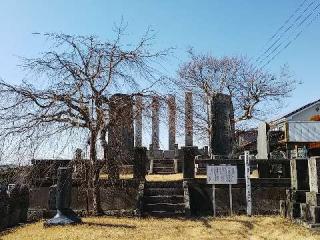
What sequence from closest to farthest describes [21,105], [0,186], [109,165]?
[0,186], [21,105], [109,165]

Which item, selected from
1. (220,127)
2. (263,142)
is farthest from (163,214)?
(263,142)

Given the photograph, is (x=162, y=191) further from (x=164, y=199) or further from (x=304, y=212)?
(x=304, y=212)

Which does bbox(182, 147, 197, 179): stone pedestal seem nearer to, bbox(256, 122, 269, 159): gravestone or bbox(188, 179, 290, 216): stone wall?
bbox(188, 179, 290, 216): stone wall

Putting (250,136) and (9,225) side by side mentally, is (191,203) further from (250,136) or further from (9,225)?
(250,136)

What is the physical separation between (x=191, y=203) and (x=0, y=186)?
662 cm

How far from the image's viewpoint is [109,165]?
13508mm

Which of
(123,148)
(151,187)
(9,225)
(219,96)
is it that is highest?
(219,96)

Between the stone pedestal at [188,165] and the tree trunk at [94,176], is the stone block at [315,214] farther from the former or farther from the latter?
the tree trunk at [94,176]

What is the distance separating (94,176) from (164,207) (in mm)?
2600

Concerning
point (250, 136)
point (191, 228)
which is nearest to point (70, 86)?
point (191, 228)

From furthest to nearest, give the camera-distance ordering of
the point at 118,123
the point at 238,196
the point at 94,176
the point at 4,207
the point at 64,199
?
the point at 238,196 → the point at 94,176 → the point at 118,123 → the point at 64,199 → the point at 4,207

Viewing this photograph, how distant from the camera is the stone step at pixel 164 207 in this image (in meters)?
13.4

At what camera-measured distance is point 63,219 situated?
11.6 m

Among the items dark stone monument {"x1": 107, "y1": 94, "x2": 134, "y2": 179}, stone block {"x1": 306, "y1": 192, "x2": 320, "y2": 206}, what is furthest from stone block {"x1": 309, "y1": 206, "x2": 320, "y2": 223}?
dark stone monument {"x1": 107, "y1": 94, "x2": 134, "y2": 179}
